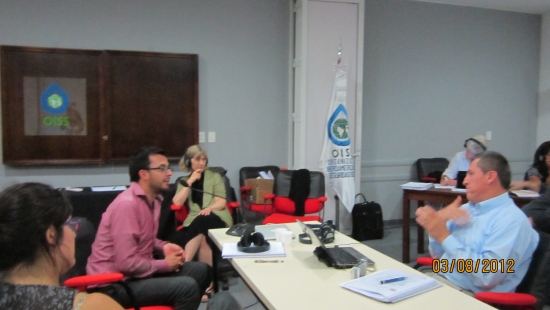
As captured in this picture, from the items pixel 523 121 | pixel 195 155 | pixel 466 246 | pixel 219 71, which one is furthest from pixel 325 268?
pixel 523 121

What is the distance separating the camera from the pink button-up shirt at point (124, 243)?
2246 mm

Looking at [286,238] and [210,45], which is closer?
[286,238]

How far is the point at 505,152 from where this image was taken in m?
6.27

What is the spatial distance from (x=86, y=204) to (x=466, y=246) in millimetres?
3260

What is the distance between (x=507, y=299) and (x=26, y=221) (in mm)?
1780

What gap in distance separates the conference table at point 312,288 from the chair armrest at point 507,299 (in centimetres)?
19

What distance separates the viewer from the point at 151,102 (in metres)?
4.67

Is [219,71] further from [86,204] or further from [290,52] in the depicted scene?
[86,204]

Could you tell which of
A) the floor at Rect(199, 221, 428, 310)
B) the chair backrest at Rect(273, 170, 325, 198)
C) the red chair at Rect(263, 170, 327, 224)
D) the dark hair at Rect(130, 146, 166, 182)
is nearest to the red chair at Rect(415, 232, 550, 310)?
the floor at Rect(199, 221, 428, 310)

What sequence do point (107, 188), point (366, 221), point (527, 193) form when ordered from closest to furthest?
1. point (527, 193)
2. point (107, 188)
3. point (366, 221)

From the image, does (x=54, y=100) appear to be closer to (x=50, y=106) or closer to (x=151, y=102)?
(x=50, y=106)

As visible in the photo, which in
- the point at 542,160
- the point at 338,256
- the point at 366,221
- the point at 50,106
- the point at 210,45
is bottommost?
the point at 366,221

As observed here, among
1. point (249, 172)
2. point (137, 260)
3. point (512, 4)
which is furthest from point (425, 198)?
point (512, 4)

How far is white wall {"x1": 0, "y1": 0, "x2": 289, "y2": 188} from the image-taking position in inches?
173
